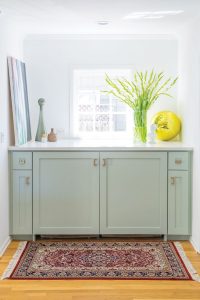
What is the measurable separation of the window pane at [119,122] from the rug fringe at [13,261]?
171 cm

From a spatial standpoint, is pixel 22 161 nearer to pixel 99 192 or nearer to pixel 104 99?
pixel 99 192

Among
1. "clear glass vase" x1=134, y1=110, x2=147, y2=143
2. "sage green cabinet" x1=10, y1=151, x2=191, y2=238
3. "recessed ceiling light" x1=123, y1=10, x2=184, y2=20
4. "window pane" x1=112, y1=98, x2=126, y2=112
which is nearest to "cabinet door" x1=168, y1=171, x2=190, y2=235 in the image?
"sage green cabinet" x1=10, y1=151, x2=191, y2=238

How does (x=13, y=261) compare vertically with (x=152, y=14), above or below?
below

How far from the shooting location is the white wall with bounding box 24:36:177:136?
576cm

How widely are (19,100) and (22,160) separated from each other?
0.62m

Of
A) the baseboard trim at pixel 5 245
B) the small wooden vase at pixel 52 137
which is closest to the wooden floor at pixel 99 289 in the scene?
the baseboard trim at pixel 5 245

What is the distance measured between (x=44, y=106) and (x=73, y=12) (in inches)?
61.0

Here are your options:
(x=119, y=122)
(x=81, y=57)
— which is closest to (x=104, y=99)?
(x=119, y=122)

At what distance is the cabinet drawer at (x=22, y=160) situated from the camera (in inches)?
197

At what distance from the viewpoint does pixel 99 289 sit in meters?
3.86

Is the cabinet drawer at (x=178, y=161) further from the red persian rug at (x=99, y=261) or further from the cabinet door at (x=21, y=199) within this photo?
the cabinet door at (x=21, y=199)

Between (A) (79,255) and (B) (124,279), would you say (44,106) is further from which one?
(B) (124,279)

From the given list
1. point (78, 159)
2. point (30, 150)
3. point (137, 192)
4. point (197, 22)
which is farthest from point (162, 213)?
point (197, 22)

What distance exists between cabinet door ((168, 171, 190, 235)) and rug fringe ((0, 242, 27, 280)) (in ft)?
4.61
